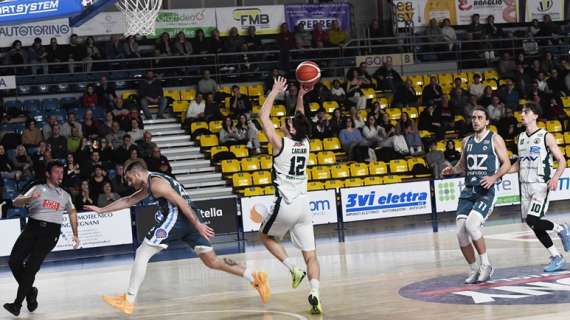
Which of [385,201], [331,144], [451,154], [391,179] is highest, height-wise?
[331,144]

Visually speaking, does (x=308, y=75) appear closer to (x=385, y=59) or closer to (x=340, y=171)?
(x=340, y=171)

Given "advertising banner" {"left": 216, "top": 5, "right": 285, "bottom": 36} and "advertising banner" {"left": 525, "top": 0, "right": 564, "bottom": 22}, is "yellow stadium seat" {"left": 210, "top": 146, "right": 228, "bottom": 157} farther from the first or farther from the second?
"advertising banner" {"left": 525, "top": 0, "right": 564, "bottom": 22}

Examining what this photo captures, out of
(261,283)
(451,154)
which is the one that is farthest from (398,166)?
(261,283)

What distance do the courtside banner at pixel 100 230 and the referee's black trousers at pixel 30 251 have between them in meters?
6.71

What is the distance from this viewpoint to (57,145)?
22.3 m

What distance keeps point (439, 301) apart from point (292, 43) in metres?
17.6

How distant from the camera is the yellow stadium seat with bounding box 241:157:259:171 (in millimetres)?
23516

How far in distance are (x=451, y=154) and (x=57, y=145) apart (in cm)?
936

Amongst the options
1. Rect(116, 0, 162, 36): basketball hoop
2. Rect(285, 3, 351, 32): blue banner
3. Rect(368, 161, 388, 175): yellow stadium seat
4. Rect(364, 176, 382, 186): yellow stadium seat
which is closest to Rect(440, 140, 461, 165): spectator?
Rect(368, 161, 388, 175): yellow stadium seat

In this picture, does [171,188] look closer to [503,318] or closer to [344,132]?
[503,318]

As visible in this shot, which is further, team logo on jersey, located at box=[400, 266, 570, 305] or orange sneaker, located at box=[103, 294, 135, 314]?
team logo on jersey, located at box=[400, 266, 570, 305]

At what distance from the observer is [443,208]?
70.1 feet

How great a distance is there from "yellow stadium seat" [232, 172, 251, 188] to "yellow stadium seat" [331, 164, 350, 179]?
2.09 m

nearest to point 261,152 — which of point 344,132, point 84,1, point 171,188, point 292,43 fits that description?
point 344,132
